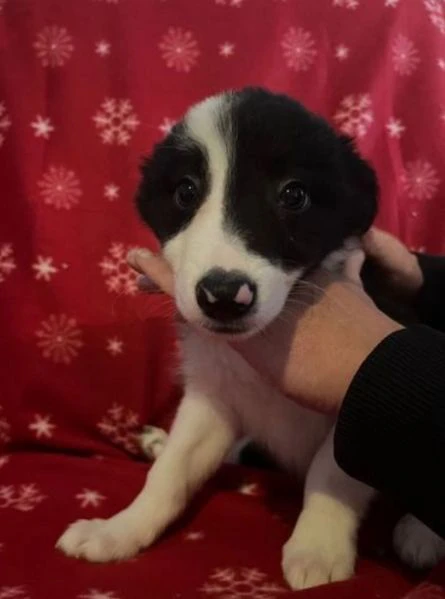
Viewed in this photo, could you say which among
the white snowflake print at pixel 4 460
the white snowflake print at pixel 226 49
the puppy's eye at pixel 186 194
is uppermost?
the white snowflake print at pixel 226 49

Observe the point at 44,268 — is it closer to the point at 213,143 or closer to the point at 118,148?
the point at 118,148

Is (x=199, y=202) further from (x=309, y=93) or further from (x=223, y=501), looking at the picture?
(x=309, y=93)

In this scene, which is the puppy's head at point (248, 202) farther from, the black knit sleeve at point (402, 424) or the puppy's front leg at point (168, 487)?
the puppy's front leg at point (168, 487)

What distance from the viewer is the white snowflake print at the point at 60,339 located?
1905mm

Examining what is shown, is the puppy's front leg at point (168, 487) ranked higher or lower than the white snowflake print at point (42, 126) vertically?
lower

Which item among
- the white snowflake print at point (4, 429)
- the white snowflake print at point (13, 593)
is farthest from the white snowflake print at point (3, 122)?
the white snowflake print at point (13, 593)

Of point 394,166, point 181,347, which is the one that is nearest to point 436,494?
point 181,347

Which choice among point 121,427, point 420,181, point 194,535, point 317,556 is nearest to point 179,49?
point 420,181

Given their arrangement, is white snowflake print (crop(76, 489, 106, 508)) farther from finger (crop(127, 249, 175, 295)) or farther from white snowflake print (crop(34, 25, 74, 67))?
white snowflake print (crop(34, 25, 74, 67))

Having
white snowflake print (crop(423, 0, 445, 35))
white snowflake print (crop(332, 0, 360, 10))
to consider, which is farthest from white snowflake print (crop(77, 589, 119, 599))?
white snowflake print (crop(423, 0, 445, 35))

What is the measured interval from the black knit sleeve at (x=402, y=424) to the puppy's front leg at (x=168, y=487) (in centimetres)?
44

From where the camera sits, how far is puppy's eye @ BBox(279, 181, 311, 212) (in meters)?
1.37

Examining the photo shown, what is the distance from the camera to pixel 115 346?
6.39 ft

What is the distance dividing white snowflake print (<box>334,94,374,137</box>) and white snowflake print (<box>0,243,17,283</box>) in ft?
2.80
